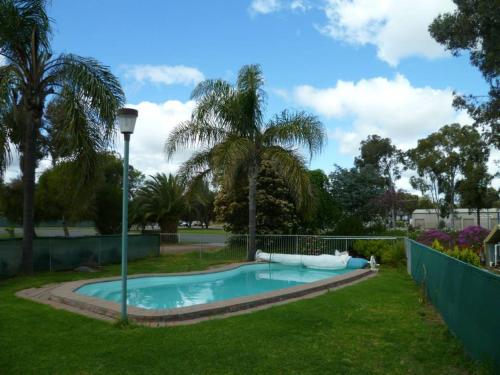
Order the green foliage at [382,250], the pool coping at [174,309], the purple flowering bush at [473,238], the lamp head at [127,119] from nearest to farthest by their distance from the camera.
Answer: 1. the lamp head at [127,119]
2. the pool coping at [174,309]
3. the purple flowering bush at [473,238]
4. the green foliage at [382,250]

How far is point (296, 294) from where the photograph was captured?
10664mm

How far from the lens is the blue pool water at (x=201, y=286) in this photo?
12.0 meters

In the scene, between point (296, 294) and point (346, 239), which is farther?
point (346, 239)

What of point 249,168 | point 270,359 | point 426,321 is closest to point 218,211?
point 249,168

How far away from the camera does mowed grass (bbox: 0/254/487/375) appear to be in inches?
208

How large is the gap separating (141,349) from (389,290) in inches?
287

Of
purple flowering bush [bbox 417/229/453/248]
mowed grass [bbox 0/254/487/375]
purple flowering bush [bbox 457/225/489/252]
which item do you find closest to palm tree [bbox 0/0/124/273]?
mowed grass [bbox 0/254/487/375]

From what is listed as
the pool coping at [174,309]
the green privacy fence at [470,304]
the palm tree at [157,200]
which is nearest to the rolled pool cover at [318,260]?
the pool coping at [174,309]

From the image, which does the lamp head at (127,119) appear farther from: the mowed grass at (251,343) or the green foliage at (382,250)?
the green foliage at (382,250)

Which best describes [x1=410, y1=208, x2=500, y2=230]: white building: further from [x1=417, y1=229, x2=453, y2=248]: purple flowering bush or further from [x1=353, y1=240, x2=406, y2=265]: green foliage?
[x1=353, y1=240, x2=406, y2=265]: green foliage

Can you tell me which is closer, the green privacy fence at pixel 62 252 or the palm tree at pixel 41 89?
the palm tree at pixel 41 89

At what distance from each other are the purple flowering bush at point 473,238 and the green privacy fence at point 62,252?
1342 centimetres

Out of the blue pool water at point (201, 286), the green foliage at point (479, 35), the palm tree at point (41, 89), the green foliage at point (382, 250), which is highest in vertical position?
the green foliage at point (479, 35)

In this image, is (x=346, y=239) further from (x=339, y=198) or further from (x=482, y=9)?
(x=339, y=198)
